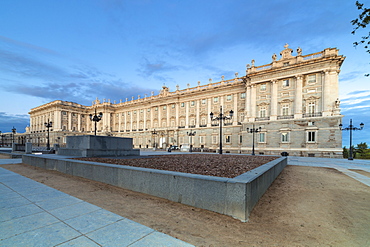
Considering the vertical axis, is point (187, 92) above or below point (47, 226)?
above

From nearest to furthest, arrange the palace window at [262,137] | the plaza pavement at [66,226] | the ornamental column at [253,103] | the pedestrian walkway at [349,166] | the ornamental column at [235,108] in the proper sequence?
the plaza pavement at [66,226] → the pedestrian walkway at [349,166] → the palace window at [262,137] → the ornamental column at [253,103] → the ornamental column at [235,108]

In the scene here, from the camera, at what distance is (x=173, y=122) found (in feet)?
169

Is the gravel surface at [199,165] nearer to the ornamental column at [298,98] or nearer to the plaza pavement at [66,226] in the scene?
the plaza pavement at [66,226]

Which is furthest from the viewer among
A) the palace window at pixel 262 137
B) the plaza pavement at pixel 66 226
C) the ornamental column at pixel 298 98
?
the palace window at pixel 262 137

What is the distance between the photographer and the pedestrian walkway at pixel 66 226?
8.92ft

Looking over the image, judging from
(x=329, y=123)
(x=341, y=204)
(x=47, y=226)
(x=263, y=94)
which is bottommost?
(x=341, y=204)

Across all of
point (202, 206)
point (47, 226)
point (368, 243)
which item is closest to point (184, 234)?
point (202, 206)

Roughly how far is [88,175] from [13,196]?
8.03 feet

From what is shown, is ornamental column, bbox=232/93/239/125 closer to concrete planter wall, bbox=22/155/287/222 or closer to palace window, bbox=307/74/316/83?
palace window, bbox=307/74/316/83

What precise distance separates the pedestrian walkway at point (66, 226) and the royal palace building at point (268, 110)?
1990 centimetres

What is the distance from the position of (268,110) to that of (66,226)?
118 feet

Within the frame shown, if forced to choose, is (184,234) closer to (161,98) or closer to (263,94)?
(263,94)

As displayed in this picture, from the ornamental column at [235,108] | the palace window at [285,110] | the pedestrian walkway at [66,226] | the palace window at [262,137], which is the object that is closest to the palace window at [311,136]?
the palace window at [285,110]

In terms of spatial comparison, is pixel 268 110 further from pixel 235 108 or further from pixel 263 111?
pixel 235 108
